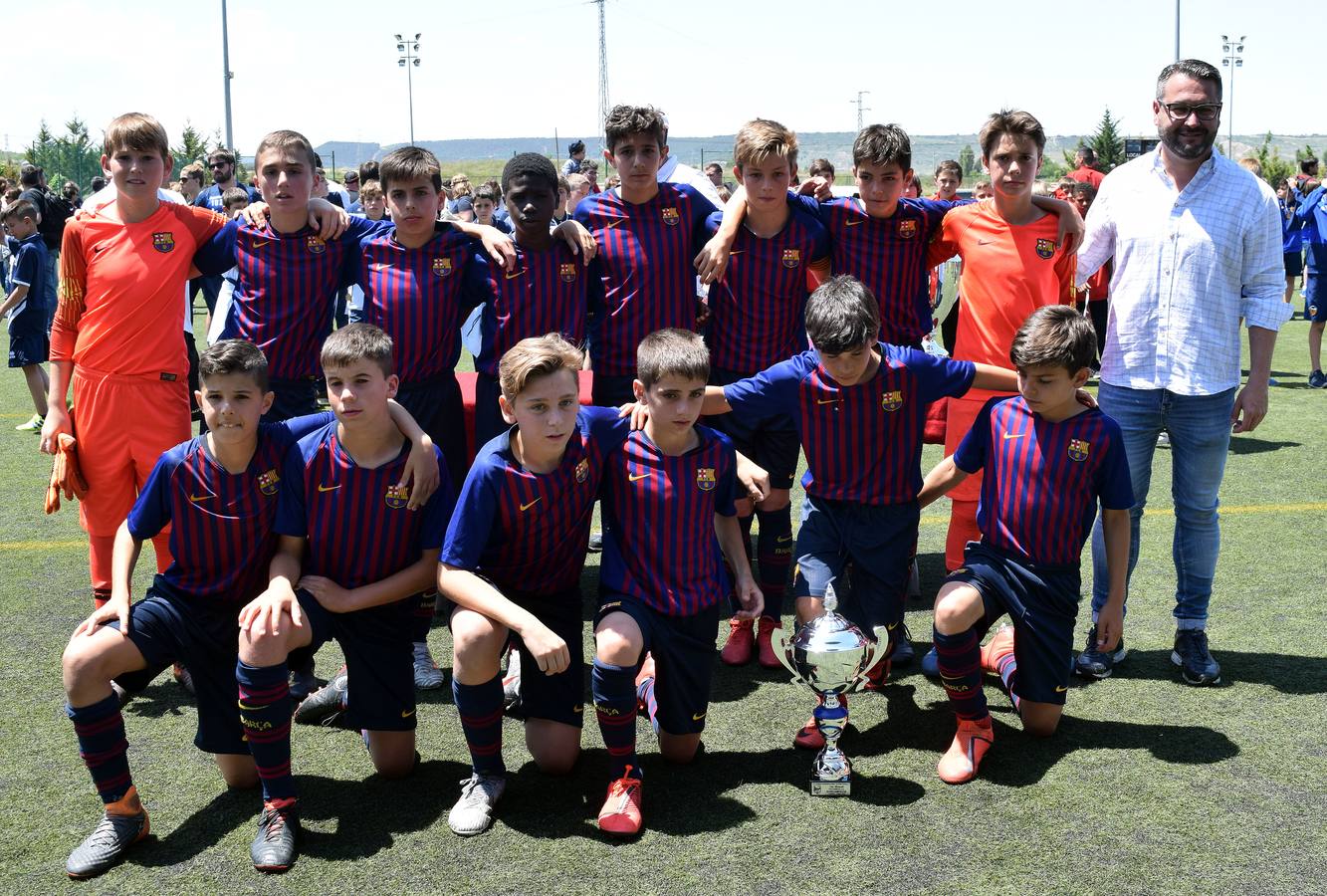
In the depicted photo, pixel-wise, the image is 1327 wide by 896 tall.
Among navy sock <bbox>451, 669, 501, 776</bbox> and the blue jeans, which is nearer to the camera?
navy sock <bbox>451, 669, 501, 776</bbox>

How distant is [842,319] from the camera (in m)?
3.73

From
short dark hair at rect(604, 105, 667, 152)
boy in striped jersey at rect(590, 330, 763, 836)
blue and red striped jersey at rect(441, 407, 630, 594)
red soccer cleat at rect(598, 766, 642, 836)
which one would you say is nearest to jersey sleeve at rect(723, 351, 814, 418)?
boy in striped jersey at rect(590, 330, 763, 836)

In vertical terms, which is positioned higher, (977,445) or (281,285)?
(281,285)

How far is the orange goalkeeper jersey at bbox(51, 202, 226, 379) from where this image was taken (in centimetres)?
428

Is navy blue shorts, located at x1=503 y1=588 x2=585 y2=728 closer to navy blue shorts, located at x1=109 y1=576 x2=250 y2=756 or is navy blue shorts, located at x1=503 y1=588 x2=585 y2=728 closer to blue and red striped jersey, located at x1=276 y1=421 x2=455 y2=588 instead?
blue and red striped jersey, located at x1=276 y1=421 x2=455 y2=588

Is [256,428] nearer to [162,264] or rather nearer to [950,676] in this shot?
[162,264]

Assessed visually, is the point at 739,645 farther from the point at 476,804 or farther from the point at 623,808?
the point at 476,804

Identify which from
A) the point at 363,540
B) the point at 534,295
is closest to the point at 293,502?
the point at 363,540

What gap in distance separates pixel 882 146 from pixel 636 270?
3.49ft

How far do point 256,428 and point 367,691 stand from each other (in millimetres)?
873

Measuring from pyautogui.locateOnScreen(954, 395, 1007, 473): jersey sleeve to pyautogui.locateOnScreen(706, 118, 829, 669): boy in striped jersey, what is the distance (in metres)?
0.85

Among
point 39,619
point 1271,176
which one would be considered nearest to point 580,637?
point 39,619

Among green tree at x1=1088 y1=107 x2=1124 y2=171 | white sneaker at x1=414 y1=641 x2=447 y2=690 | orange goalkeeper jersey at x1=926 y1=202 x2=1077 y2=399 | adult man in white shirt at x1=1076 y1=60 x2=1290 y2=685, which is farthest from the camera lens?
green tree at x1=1088 y1=107 x2=1124 y2=171

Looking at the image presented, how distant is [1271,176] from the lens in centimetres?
3875
